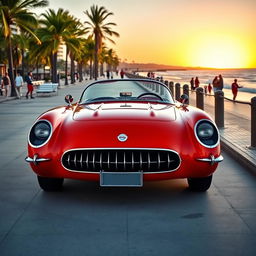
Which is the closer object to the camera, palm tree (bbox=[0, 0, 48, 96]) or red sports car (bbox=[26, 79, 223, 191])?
red sports car (bbox=[26, 79, 223, 191])

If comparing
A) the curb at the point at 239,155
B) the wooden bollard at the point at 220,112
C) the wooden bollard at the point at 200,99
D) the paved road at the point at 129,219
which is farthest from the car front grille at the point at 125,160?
the wooden bollard at the point at 200,99

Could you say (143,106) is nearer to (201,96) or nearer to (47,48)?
(201,96)

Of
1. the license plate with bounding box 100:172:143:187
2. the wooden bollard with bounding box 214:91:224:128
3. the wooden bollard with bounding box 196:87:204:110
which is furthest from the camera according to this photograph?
the wooden bollard with bounding box 196:87:204:110

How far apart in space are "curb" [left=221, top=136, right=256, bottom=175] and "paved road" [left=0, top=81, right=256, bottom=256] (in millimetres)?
203

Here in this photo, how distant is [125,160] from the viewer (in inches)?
201

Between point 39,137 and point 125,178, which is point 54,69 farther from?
point 125,178

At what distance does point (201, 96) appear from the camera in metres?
14.5

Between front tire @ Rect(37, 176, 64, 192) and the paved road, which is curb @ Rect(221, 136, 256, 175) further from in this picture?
front tire @ Rect(37, 176, 64, 192)

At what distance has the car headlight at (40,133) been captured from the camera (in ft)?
18.1

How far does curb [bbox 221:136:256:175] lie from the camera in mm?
6961

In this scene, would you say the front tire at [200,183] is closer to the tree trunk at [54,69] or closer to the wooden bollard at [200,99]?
the wooden bollard at [200,99]

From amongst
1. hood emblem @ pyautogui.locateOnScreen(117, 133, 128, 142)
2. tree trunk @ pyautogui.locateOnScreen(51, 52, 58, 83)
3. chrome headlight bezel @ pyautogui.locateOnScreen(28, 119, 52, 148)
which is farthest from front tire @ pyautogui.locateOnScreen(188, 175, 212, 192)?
tree trunk @ pyautogui.locateOnScreen(51, 52, 58, 83)

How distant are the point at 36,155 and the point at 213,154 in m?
1.93

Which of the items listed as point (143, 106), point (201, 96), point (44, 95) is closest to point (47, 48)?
point (44, 95)
